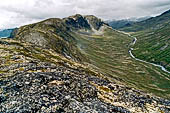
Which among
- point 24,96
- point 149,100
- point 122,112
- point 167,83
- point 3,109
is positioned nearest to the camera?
point 3,109

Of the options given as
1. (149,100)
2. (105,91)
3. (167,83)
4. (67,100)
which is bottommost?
(167,83)

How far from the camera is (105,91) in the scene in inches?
1299

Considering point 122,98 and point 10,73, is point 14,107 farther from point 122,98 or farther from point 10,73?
point 122,98

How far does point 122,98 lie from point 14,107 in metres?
19.6

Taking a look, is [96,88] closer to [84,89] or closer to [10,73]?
[84,89]

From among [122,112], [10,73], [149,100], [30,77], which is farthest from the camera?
[149,100]

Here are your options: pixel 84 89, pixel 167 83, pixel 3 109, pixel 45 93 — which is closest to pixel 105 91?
pixel 84 89

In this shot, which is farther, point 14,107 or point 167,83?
point 167,83

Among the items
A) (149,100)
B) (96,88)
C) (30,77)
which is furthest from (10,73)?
(149,100)

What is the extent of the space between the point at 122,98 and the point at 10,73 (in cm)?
2210

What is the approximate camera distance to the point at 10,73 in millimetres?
31609

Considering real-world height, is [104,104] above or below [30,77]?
below

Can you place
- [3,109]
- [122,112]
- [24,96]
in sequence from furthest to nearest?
[122,112]
[24,96]
[3,109]

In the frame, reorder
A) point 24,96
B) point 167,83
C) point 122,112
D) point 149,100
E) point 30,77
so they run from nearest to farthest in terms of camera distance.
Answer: point 24,96, point 122,112, point 30,77, point 149,100, point 167,83
